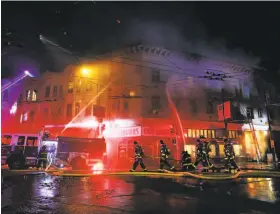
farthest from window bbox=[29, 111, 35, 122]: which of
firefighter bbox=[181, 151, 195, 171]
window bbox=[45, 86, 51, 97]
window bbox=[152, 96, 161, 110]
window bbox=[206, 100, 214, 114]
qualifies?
firefighter bbox=[181, 151, 195, 171]

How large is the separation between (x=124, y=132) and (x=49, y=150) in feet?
31.5

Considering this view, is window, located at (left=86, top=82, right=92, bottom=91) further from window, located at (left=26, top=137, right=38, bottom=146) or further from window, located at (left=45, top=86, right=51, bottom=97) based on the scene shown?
window, located at (left=26, top=137, right=38, bottom=146)

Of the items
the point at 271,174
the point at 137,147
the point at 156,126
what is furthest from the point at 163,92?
the point at 271,174

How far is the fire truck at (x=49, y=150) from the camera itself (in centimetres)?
1391

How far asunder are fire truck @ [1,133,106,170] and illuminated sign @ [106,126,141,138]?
705 cm

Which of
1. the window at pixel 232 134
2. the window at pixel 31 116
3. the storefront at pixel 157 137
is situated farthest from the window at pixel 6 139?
the window at pixel 232 134

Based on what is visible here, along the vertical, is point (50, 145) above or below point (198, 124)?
below

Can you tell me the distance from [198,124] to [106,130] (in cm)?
978

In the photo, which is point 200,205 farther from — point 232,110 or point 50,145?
point 232,110

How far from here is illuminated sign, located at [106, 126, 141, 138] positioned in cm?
2189

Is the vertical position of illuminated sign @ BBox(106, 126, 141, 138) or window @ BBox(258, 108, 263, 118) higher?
window @ BBox(258, 108, 263, 118)

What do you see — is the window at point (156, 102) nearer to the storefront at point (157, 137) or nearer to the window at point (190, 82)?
the storefront at point (157, 137)

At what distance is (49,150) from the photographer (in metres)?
14.4

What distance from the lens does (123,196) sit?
6.19 metres
